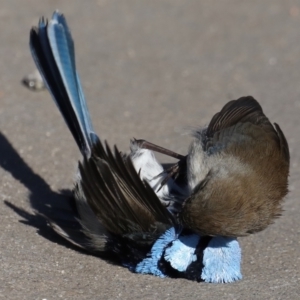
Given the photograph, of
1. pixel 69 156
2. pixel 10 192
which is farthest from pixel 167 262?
pixel 69 156

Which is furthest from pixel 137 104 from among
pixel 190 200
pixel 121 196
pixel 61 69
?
pixel 190 200

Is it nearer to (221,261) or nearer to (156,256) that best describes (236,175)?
(221,261)

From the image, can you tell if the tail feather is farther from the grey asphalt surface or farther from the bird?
the grey asphalt surface

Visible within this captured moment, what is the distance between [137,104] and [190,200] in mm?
2793

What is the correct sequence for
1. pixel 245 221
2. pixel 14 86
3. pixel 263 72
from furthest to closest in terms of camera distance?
1. pixel 263 72
2. pixel 14 86
3. pixel 245 221

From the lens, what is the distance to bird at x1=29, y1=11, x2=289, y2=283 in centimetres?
364

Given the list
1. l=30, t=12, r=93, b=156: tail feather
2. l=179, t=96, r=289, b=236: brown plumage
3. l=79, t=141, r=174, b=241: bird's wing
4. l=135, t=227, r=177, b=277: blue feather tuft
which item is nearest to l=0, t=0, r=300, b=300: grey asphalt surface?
l=135, t=227, r=177, b=277: blue feather tuft

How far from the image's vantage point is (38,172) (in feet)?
16.8

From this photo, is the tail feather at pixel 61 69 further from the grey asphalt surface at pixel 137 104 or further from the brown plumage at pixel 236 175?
the brown plumage at pixel 236 175

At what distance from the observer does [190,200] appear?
3.67 metres

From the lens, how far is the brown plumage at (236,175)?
360 cm

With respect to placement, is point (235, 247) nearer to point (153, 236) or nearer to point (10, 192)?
point (153, 236)

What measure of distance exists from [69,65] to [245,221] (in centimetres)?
163

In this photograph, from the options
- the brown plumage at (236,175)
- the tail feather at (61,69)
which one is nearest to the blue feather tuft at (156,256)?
the brown plumage at (236,175)
